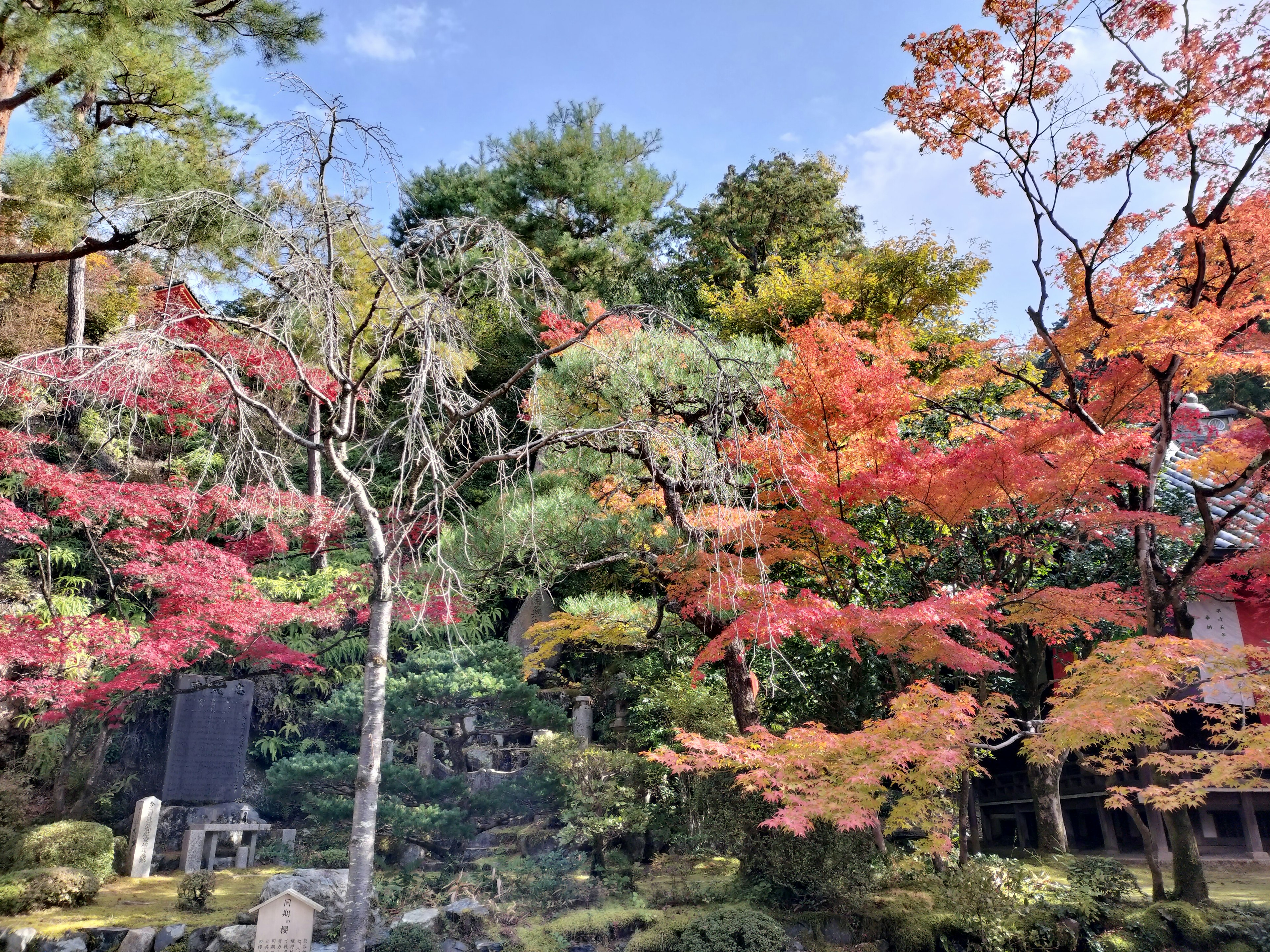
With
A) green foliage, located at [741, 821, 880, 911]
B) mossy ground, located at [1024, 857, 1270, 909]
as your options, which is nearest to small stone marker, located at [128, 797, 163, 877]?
green foliage, located at [741, 821, 880, 911]

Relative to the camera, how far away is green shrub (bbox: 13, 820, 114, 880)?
27.7 feet

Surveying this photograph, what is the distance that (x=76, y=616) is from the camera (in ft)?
28.6

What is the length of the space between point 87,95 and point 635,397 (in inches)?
304

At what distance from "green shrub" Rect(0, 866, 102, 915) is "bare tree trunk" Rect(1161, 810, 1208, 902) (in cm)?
1068

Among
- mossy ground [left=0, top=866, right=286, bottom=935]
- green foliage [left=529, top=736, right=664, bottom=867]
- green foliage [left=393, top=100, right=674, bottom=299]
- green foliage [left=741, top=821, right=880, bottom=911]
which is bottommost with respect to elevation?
mossy ground [left=0, top=866, right=286, bottom=935]

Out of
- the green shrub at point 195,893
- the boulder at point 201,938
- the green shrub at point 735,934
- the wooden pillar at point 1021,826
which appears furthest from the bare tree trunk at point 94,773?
the wooden pillar at point 1021,826

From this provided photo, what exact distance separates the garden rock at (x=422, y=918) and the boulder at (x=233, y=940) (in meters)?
1.22

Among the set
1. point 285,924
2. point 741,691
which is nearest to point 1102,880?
point 741,691

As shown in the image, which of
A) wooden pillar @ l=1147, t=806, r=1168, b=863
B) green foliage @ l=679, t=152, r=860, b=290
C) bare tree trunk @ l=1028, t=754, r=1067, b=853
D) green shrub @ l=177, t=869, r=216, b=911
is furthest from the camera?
green foliage @ l=679, t=152, r=860, b=290

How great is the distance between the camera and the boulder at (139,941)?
22.8 ft

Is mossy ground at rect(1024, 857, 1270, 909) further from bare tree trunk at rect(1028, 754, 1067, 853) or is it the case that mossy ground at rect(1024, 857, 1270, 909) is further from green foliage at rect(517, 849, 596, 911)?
green foliage at rect(517, 849, 596, 911)

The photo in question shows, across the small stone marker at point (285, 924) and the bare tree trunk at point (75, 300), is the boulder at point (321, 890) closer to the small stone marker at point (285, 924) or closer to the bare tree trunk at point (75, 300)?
the small stone marker at point (285, 924)

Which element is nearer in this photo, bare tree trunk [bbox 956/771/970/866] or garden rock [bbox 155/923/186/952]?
garden rock [bbox 155/923/186/952]

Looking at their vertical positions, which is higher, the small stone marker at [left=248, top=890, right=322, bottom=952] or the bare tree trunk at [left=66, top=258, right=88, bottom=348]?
the bare tree trunk at [left=66, top=258, right=88, bottom=348]
